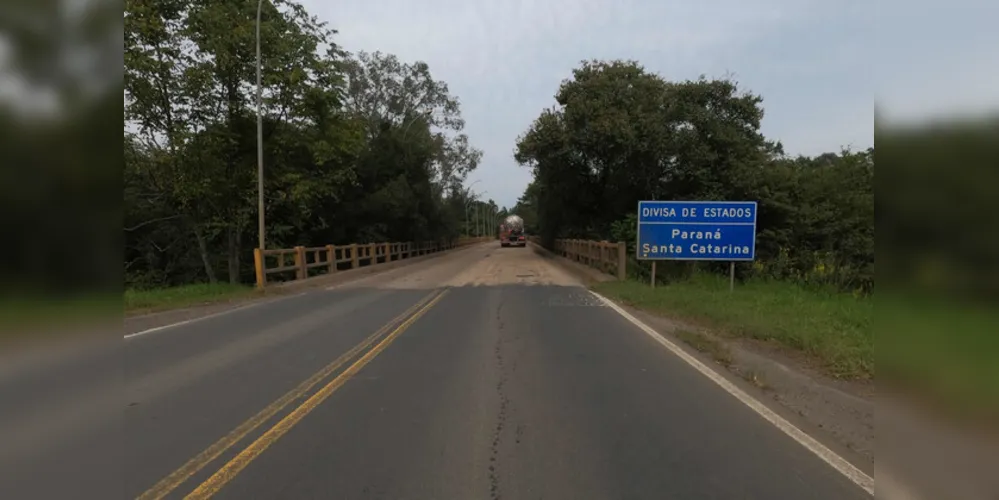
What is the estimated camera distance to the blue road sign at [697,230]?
17.7 meters

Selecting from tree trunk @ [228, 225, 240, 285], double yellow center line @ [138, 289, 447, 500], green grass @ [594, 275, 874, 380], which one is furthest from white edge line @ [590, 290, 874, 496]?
tree trunk @ [228, 225, 240, 285]

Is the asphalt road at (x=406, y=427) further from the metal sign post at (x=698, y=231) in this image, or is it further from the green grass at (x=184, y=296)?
the metal sign post at (x=698, y=231)

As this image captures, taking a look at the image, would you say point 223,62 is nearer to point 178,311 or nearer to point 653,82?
point 178,311

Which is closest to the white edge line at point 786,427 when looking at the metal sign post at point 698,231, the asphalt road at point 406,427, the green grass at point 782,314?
the asphalt road at point 406,427

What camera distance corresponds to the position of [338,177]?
2762 cm

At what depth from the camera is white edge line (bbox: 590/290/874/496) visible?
437 centimetres

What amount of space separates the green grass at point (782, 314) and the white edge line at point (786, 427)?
915 mm

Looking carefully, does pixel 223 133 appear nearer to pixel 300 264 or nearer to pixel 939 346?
pixel 300 264

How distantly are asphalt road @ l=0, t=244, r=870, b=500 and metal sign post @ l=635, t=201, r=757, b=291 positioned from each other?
8.57 metres

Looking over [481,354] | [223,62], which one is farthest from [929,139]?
[223,62]

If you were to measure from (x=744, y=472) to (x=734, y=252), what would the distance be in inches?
564

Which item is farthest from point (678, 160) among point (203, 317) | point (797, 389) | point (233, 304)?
point (797, 389)

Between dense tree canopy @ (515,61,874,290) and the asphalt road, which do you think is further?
dense tree canopy @ (515,61,874,290)

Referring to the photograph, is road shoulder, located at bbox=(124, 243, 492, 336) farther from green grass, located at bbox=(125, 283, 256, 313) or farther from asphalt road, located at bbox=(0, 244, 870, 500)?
asphalt road, located at bbox=(0, 244, 870, 500)
